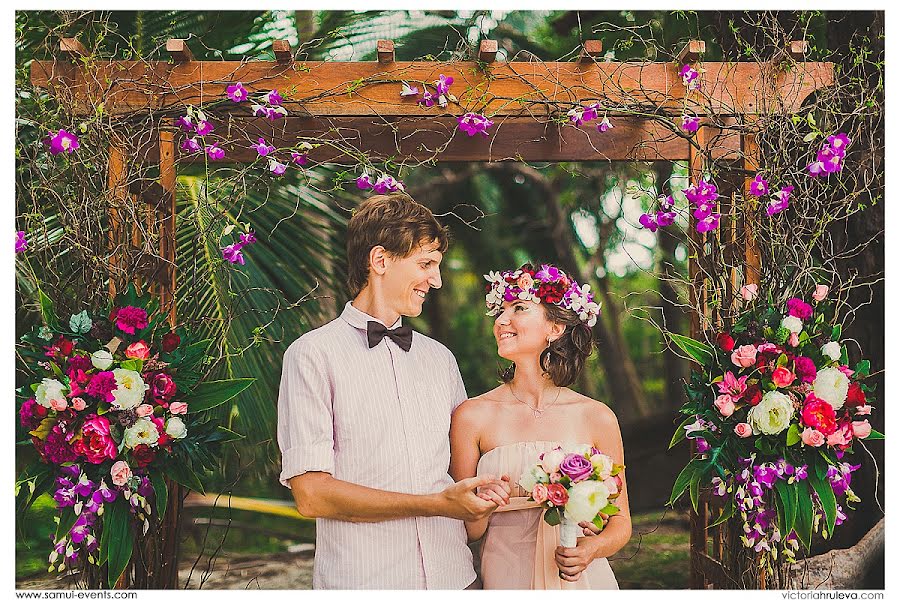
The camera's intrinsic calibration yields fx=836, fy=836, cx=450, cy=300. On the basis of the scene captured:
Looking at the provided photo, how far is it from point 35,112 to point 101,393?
4.86 feet

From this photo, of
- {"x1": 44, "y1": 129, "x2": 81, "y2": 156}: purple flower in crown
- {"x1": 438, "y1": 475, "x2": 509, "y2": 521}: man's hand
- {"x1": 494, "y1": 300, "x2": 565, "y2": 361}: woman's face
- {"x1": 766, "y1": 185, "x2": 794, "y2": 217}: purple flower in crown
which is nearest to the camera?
{"x1": 438, "y1": 475, "x2": 509, "y2": 521}: man's hand

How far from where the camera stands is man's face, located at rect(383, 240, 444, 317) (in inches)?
141

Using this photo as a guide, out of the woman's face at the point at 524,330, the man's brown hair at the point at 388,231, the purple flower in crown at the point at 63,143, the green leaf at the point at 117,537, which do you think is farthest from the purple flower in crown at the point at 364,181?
the green leaf at the point at 117,537

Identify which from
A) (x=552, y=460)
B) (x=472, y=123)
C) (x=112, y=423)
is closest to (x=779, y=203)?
(x=472, y=123)

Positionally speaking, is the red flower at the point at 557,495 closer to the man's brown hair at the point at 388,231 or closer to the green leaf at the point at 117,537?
the man's brown hair at the point at 388,231

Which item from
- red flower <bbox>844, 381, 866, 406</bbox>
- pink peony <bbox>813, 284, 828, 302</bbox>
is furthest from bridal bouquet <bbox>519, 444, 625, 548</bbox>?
pink peony <bbox>813, 284, 828, 302</bbox>

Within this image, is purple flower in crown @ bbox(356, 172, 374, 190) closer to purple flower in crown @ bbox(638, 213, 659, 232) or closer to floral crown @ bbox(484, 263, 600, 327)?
floral crown @ bbox(484, 263, 600, 327)

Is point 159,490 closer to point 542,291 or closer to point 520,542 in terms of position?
point 520,542

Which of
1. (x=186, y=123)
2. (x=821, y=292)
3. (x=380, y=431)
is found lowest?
(x=380, y=431)

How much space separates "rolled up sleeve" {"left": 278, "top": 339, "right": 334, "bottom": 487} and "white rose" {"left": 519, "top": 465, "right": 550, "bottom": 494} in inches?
30.1

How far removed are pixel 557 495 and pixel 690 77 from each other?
1852 millimetres

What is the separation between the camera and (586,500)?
10.1 ft

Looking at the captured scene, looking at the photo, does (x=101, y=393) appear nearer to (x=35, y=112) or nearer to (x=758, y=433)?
(x=35, y=112)

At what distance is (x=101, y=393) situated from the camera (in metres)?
3.16
